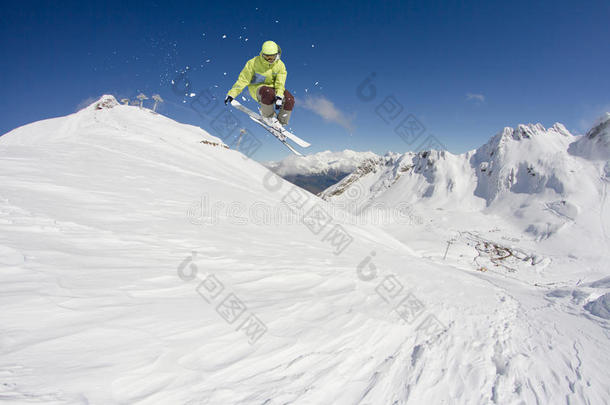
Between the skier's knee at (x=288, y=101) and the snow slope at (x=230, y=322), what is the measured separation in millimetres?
6228

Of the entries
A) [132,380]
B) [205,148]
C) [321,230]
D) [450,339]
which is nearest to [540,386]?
[450,339]

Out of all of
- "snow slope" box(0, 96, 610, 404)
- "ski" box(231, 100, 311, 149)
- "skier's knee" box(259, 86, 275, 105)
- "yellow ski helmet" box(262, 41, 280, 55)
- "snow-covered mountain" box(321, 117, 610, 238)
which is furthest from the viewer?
"snow-covered mountain" box(321, 117, 610, 238)

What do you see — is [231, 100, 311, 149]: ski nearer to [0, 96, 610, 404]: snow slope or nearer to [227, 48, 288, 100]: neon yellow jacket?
[227, 48, 288, 100]: neon yellow jacket

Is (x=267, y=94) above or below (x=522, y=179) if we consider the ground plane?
above

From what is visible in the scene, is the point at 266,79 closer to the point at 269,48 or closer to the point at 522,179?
Result: the point at 269,48

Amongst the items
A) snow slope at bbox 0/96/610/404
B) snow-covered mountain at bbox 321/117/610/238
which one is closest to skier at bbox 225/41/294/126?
snow slope at bbox 0/96/610/404

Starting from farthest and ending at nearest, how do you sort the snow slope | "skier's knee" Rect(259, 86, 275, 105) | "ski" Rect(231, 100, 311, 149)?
"ski" Rect(231, 100, 311, 149) < "skier's knee" Rect(259, 86, 275, 105) < the snow slope

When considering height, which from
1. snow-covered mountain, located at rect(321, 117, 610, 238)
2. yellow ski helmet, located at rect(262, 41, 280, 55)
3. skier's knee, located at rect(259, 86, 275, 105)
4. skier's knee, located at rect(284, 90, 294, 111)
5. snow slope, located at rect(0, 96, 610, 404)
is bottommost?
snow-covered mountain, located at rect(321, 117, 610, 238)

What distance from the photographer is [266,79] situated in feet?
32.9

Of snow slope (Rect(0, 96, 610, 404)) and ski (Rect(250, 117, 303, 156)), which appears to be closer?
snow slope (Rect(0, 96, 610, 404))

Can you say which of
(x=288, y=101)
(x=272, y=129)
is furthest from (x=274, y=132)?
(x=288, y=101)

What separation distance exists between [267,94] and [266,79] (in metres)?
0.57

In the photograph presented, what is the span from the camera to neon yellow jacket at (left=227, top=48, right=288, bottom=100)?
380 inches

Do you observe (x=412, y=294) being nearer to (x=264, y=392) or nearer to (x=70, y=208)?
(x=264, y=392)
